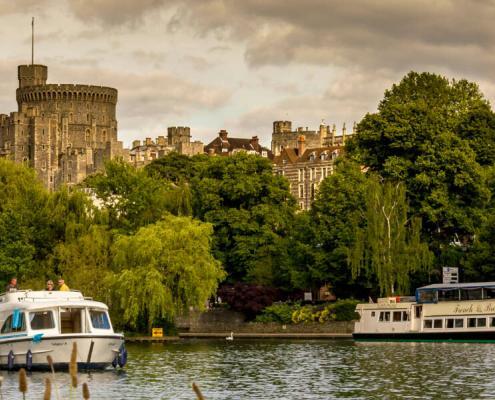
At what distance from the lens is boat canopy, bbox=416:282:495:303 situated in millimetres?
75312

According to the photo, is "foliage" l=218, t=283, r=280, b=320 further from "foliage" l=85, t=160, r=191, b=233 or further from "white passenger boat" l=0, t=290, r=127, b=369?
"white passenger boat" l=0, t=290, r=127, b=369

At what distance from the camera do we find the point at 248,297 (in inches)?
3521

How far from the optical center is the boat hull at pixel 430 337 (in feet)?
244

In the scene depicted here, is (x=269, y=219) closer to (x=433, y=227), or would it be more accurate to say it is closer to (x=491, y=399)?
(x=433, y=227)

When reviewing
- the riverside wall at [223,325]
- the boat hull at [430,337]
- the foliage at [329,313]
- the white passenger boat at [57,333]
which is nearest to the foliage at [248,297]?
the riverside wall at [223,325]

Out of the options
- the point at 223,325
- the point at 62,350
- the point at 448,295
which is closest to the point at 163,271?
the point at 223,325

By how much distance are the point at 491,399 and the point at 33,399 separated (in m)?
14.1

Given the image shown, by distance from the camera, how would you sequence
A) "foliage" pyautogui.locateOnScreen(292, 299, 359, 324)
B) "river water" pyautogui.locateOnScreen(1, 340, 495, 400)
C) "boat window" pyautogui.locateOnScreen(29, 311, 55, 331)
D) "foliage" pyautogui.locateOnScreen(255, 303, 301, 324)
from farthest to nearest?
"foliage" pyautogui.locateOnScreen(255, 303, 301, 324) < "foliage" pyautogui.locateOnScreen(292, 299, 359, 324) < "boat window" pyautogui.locateOnScreen(29, 311, 55, 331) < "river water" pyautogui.locateOnScreen(1, 340, 495, 400)

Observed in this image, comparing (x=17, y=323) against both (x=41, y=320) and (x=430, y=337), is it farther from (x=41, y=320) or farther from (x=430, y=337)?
(x=430, y=337)

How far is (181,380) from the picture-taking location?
50.1 metres

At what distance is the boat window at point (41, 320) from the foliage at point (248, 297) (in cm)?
3677

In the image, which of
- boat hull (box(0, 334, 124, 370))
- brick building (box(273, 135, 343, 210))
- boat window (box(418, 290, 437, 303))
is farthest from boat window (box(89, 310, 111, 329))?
brick building (box(273, 135, 343, 210))

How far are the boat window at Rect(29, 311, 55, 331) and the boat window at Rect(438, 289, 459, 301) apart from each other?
30.0m

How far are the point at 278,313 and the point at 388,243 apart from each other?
958 cm
